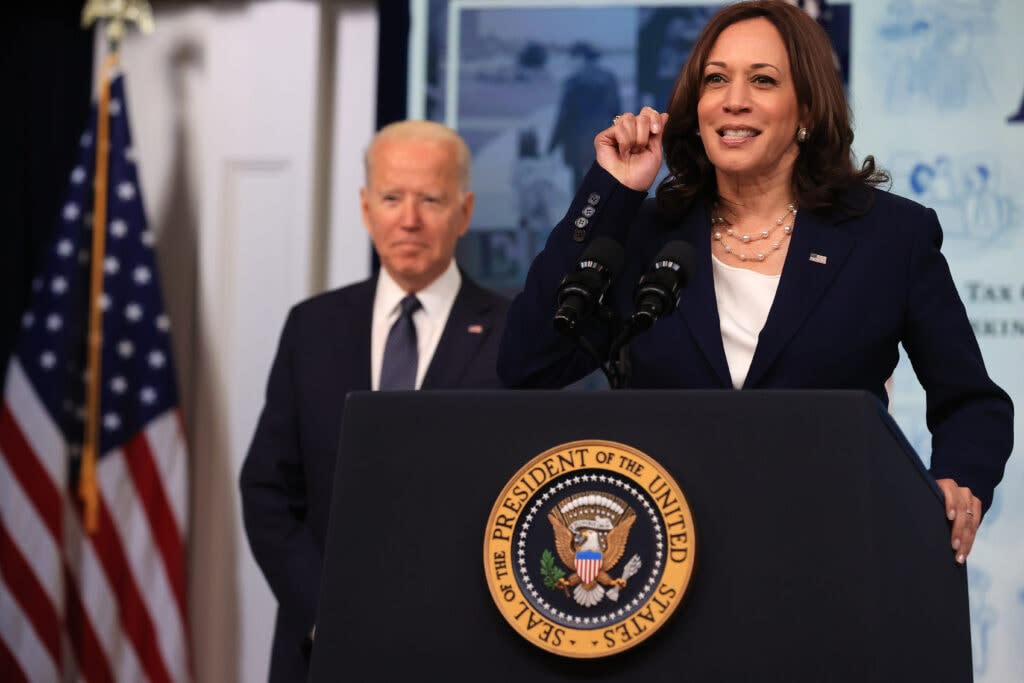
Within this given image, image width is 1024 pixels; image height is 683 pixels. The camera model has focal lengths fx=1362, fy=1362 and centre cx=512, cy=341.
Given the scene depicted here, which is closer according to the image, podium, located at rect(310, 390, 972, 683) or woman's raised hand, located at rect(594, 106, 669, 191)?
podium, located at rect(310, 390, 972, 683)

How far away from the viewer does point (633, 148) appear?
189cm

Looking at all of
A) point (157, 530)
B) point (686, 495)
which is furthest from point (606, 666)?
point (157, 530)

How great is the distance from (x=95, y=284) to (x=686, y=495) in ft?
11.1

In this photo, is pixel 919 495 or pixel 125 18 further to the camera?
pixel 125 18

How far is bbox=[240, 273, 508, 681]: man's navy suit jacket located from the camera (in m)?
2.97

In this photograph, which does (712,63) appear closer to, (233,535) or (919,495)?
(919,495)

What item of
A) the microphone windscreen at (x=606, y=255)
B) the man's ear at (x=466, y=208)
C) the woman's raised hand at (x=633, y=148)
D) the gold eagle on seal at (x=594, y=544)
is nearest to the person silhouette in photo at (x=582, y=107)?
the man's ear at (x=466, y=208)

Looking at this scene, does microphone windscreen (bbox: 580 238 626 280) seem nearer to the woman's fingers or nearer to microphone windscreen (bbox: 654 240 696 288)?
microphone windscreen (bbox: 654 240 696 288)

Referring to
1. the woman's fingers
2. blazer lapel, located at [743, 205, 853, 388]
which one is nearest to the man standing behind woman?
blazer lapel, located at [743, 205, 853, 388]

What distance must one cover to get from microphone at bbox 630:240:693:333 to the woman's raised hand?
0.21 m

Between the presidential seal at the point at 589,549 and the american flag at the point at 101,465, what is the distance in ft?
10.5

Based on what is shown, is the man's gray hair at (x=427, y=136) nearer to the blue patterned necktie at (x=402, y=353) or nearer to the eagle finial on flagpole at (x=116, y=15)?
the blue patterned necktie at (x=402, y=353)

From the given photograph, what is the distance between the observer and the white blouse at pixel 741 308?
1888 millimetres

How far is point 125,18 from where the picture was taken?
4449 mm
